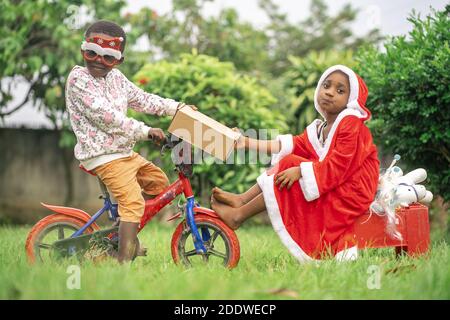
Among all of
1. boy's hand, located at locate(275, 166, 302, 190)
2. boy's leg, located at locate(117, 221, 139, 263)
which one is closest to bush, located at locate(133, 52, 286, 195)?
boy's hand, located at locate(275, 166, 302, 190)

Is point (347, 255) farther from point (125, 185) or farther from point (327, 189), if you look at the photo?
point (125, 185)

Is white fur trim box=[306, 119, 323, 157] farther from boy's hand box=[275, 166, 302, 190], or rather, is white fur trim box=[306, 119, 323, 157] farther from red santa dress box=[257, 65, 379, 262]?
boy's hand box=[275, 166, 302, 190]

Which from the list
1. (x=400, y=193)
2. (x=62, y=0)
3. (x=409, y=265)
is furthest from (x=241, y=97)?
(x=409, y=265)

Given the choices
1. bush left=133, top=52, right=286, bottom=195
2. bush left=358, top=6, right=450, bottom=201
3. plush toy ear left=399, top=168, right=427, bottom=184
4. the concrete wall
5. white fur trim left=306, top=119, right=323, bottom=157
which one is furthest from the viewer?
the concrete wall

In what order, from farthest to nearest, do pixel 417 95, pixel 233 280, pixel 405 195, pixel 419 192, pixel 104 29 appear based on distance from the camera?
pixel 417 95, pixel 419 192, pixel 405 195, pixel 104 29, pixel 233 280

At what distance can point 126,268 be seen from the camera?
3244mm

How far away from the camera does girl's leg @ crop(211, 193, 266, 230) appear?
3711 millimetres

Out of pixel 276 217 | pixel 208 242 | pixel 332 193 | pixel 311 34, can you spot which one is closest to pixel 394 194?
pixel 332 193

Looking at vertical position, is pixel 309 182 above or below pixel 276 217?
above

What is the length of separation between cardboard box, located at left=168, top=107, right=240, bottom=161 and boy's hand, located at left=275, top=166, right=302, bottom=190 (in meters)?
0.38

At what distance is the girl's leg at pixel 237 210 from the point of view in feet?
12.2

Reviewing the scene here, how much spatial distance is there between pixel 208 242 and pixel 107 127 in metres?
0.96

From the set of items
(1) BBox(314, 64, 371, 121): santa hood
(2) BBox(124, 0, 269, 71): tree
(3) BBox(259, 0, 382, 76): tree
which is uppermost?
(3) BBox(259, 0, 382, 76): tree

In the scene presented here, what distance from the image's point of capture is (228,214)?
3.72 metres
